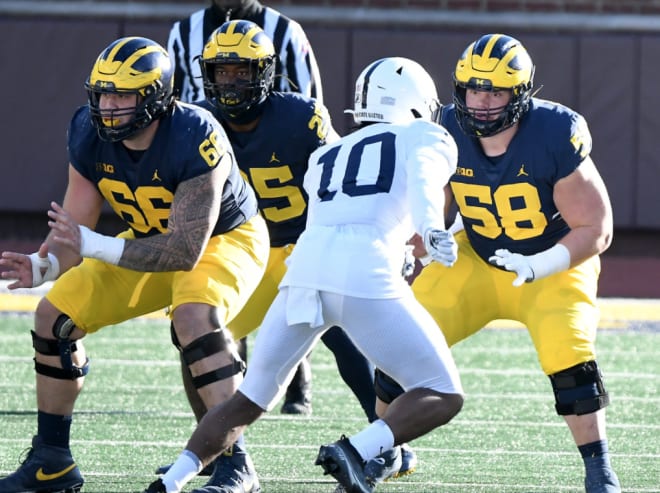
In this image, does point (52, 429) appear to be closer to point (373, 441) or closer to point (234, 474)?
point (234, 474)

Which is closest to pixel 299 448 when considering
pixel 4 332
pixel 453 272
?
pixel 453 272

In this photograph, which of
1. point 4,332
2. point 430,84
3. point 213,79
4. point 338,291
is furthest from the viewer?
point 4,332

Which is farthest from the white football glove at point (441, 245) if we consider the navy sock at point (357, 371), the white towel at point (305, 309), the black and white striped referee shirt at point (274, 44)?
the black and white striped referee shirt at point (274, 44)

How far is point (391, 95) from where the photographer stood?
4.42 m

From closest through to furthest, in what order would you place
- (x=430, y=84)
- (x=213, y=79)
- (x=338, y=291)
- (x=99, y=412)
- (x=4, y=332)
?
1. (x=338, y=291)
2. (x=430, y=84)
3. (x=213, y=79)
4. (x=99, y=412)
5. (x=4, y=332)

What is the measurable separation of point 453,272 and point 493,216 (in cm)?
24

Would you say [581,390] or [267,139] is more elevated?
[267,139]

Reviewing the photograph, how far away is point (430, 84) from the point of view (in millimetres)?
4543

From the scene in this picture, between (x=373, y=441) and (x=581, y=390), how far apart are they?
91 cm

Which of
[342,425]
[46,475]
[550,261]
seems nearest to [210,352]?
[46,475]

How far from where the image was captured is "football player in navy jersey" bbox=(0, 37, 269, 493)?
15.0 ft

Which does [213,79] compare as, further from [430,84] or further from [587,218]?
[587,218]

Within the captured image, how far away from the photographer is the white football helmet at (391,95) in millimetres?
4422

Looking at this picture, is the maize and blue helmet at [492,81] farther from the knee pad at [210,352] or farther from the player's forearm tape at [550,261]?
the knee pad at [210,352]
